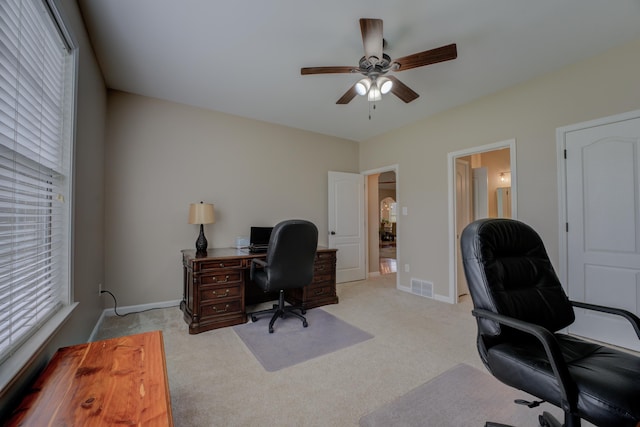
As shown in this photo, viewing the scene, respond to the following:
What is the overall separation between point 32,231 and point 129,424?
43.3 inches

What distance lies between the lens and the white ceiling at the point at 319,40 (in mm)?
1978

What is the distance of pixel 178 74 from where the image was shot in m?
2.85

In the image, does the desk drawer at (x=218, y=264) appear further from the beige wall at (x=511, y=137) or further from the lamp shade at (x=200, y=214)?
the beige wall at (x=511, y=137)

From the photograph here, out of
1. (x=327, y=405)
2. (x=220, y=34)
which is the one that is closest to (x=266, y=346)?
(x=327, y=405)

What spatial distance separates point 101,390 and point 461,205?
4146 mm

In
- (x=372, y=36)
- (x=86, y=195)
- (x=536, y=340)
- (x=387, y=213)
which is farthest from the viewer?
(x=387, y=213)

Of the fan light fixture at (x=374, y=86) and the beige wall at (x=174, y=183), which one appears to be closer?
the fan light fixture at (x=374, y=86)

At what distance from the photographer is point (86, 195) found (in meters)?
2.23

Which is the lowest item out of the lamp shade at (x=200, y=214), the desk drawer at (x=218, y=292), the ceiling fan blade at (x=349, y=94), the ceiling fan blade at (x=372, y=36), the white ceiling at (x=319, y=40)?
the desk drawer at (x=218, y=292)

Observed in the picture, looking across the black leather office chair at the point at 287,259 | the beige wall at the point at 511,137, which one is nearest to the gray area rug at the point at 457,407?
the black leather office chair at the point at 287,259

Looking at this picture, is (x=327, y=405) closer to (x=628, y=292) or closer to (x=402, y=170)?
(x=628, y=292)

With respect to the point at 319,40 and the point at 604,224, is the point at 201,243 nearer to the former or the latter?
the point at 319,40

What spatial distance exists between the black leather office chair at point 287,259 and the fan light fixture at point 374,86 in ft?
4.44

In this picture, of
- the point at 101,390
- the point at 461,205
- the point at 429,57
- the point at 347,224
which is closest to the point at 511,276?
the point at 429,57
